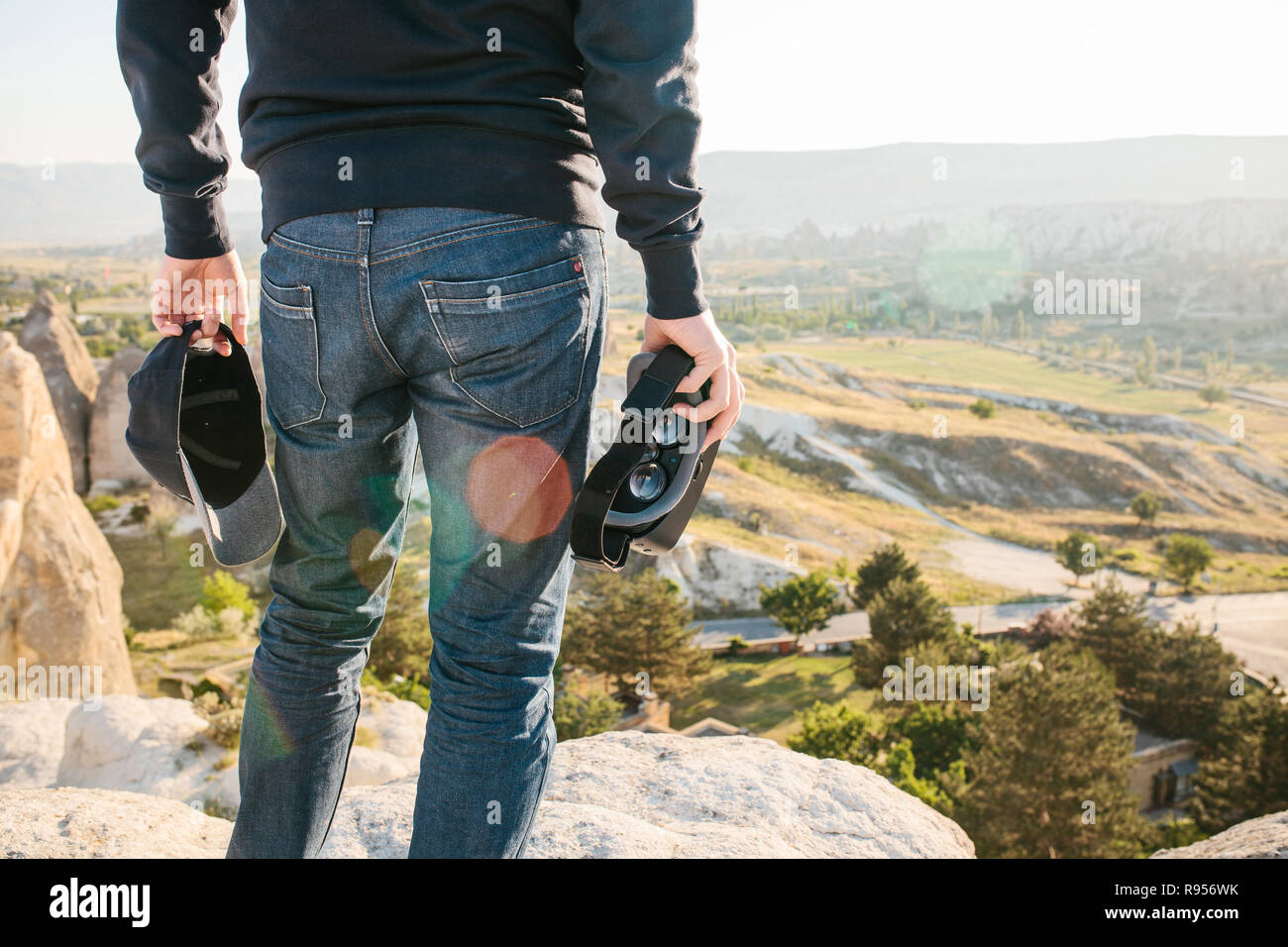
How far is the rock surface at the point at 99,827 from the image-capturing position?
2.02 meters

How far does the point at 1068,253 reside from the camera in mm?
98625

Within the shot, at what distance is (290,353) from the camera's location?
1217 millimetres

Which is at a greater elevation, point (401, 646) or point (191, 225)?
point (191, 225)

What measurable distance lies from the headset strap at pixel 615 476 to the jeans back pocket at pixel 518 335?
14 cm

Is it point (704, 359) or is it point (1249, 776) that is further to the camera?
point (1249, 776)

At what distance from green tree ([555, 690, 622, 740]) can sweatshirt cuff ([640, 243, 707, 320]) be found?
13.2m

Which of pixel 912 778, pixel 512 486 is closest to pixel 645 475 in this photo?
pixel 512 486

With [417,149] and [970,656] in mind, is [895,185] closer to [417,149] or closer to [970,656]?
[970,656]

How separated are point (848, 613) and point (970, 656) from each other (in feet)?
35.7

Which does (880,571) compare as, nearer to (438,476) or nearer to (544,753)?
(544,753)

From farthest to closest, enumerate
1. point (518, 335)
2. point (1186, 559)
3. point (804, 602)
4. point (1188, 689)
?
point (1186, 559)
point (804, 602)
point (1188, 689)
point (518, 335)

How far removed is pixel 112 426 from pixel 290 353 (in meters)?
32.2

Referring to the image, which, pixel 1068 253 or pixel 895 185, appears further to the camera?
pixel 895 185
